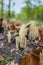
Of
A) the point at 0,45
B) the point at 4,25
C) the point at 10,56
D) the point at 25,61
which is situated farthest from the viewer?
the point at 4,25

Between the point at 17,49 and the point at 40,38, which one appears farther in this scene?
the point at 40,38

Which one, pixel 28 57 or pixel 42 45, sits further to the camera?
pixel 42 45

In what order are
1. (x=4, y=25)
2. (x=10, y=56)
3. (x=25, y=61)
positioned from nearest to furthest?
1. (x=25, y=61)
2. (x=10, y=56)
3. (x=4, y=25)

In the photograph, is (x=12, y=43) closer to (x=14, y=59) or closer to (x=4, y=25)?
(x=14, y=59)

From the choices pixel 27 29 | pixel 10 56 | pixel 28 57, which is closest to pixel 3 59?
pixel 10 56

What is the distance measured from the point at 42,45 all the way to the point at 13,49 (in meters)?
0.16

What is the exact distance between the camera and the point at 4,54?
3.39ft

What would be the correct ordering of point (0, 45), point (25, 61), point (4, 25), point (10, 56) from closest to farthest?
point (25, 61) → point (10, 56) → point (0, 45) → point (4, 25)

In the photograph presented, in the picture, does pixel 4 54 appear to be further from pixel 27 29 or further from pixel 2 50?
pixel 27 29

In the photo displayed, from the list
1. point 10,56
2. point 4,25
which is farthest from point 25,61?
point 4,25

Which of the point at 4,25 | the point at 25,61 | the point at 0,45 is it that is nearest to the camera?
the point at 25,61

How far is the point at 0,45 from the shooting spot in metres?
1.12

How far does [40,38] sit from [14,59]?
0.28m

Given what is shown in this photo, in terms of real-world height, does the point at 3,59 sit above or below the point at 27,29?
below
